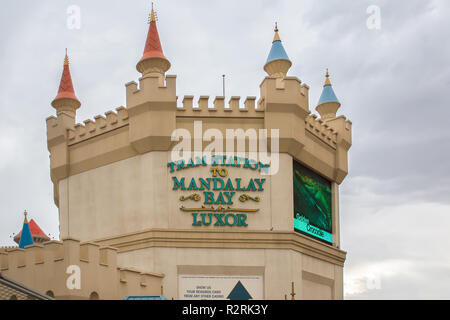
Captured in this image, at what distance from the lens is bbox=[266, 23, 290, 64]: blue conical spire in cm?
3532

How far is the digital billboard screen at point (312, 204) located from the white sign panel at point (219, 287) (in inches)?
145

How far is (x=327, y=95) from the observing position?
39.2 metres

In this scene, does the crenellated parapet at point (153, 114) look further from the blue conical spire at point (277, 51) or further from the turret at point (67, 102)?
the blue conical spire at point (277, 51)

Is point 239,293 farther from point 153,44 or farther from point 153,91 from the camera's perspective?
point 153,44

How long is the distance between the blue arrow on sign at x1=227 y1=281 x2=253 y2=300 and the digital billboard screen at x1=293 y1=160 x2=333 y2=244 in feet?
13.2

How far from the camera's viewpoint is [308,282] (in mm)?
32375

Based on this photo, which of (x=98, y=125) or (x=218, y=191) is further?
(x=98, y=125)

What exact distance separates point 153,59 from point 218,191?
7995mm

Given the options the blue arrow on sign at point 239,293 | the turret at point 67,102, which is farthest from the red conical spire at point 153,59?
the blue arrow on sign at point 239,293

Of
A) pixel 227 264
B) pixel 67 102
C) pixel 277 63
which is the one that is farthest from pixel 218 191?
pixel 67 102
